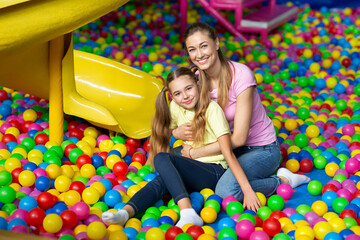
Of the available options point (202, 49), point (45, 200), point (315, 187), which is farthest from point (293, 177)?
point (45, 200)

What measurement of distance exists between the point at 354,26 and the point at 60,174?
11.1 ft

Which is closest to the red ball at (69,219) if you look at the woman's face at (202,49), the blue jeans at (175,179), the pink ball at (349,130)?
the blue jeans at (175,179)

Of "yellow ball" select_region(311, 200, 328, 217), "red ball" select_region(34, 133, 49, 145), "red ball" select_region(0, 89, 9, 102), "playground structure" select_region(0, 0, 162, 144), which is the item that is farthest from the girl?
"red ball" select_region(0, 89, 9, 102)

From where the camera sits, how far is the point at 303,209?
1.91 meters

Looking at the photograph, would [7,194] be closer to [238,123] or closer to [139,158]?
[139,158]

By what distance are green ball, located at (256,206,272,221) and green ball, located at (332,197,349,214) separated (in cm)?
26

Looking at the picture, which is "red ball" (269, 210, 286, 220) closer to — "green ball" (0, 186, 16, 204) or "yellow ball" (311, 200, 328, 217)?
"yellow ball" (311, 200, 328, 217)

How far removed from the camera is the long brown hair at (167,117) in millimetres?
2062

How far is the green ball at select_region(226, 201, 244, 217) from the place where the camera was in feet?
6.29

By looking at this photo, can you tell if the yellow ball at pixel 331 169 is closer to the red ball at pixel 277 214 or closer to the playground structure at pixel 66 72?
the red ball at pixel 277 214

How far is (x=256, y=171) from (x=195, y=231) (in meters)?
0.50

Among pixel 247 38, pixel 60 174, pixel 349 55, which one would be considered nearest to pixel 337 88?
pixel 349 55

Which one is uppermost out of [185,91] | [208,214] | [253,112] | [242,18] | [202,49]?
[202,49]

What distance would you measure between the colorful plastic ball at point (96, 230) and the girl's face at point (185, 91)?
614 mm
